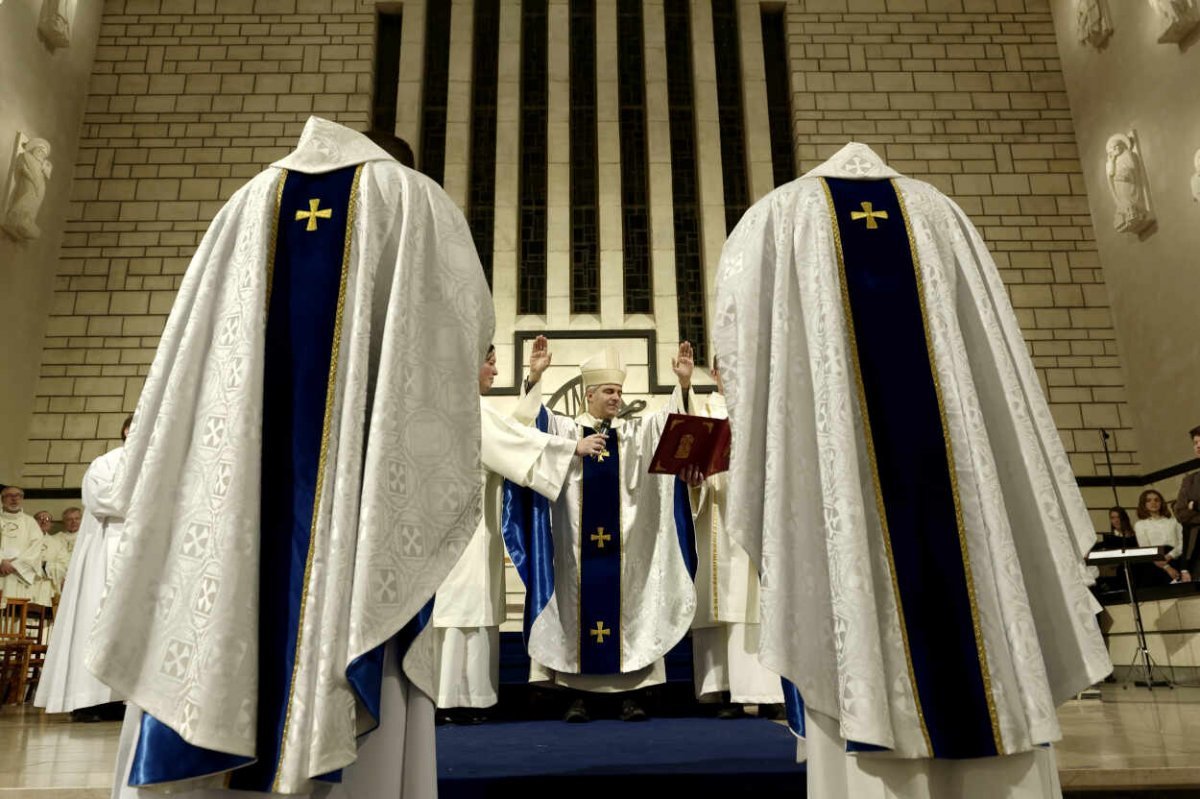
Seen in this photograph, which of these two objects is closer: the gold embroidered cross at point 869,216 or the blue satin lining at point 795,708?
the blue satin lining at point 795,708

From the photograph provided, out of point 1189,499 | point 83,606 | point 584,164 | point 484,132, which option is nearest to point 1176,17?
point 1189,499

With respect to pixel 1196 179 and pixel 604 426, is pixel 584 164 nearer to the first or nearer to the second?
pixel 604 426

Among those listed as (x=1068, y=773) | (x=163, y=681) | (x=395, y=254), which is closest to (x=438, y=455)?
(x=395, y=254)

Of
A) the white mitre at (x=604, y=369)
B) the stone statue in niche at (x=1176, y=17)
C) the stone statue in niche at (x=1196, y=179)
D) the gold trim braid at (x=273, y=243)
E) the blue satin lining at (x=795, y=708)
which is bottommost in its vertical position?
the blue satin lining at (x=795, y=708)

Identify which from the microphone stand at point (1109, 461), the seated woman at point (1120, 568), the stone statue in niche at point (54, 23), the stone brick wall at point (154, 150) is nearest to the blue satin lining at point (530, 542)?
the seated woman at point (1120, 568)

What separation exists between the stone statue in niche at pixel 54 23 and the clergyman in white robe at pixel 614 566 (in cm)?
647

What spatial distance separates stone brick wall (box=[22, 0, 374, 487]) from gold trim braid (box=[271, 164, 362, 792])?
23.7 ft

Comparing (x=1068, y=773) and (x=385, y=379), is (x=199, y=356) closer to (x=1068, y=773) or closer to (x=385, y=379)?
(x=385, y=379)

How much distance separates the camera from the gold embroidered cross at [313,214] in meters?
1.96

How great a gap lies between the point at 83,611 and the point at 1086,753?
4840 mm

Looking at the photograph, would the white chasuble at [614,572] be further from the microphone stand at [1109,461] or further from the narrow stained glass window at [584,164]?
the microphone stand at [1109,461]

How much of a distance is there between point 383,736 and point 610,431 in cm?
315

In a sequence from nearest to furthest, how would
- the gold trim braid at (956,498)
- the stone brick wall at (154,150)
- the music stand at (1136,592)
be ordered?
the gold trim braid at (956,498), the music stand at (1136,592), the stone brick wall at (154,150)

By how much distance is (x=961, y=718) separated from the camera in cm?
174
